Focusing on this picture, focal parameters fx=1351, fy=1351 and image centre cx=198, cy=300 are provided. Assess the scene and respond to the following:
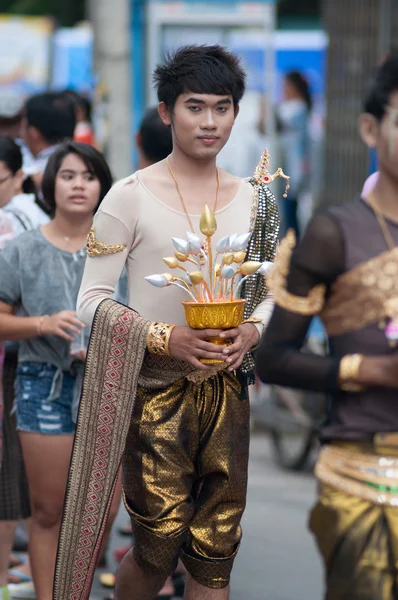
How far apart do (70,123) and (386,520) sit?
4.68m

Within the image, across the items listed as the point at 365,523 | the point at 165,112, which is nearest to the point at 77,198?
the point at 165,112

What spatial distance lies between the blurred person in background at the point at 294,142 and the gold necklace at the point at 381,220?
11.1m

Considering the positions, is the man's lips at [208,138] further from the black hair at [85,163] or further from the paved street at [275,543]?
the paved street at [275,543]

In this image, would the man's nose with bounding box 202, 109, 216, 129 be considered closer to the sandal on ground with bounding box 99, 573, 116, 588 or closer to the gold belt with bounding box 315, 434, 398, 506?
the gold belt with bounding box 315, 434, 398, 506

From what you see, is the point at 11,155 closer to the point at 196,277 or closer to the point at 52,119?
the point at 52,119

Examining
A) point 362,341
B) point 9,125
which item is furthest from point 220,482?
point 9,125

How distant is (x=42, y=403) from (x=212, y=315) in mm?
1511

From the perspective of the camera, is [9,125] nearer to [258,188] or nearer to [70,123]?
[70,123]

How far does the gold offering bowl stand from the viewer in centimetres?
419

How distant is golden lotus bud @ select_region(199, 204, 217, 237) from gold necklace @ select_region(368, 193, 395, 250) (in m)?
0.84

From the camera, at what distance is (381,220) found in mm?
3439

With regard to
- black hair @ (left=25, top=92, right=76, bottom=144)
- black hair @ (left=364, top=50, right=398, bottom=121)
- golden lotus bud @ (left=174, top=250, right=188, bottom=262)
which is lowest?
golden lotus bud @ (left=174, top=250, right=188, bottom=262)

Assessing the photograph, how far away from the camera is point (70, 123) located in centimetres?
762

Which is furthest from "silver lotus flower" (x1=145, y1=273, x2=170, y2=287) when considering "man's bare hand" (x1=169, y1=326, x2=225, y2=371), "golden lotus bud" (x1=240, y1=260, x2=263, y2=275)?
"golden lotus bud" (x1=240, y1=260, x2=263, y2=275)
